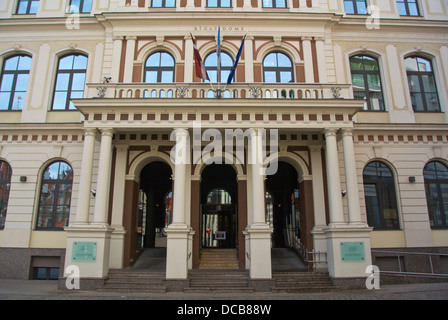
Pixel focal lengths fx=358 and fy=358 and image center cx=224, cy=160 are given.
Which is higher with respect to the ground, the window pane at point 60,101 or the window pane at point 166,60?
the window pane at point 166,60

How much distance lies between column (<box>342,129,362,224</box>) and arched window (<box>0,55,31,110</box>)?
1503 centimetres

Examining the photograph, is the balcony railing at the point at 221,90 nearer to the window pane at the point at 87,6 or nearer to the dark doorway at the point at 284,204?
Answer: the dark doorway at the point at 284,204

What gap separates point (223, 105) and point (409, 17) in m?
12.0

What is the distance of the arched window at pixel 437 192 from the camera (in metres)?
16.0

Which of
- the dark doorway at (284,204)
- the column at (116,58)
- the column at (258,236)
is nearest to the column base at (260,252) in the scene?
the column at (258,236)

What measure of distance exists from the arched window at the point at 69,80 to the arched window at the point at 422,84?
52.7 ft

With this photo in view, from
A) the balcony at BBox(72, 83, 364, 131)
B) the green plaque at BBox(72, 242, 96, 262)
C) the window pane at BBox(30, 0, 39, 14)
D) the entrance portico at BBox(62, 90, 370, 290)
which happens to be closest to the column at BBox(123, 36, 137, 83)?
the balcony at BBox(72, 83, 364, 131)

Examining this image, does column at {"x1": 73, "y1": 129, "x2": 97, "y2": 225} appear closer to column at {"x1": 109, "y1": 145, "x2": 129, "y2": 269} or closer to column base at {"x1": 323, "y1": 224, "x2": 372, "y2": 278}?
column at {"x1": 109, "y1": 145, "x2": 129, "y2": 269}

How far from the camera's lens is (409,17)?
18.5m

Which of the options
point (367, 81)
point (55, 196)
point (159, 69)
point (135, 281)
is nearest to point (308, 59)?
point (367, 81)

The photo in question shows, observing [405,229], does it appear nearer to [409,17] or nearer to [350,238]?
[350,238]

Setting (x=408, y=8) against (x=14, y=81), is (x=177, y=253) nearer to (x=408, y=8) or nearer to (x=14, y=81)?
(x=14, y=81)

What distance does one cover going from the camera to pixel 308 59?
1697 cm

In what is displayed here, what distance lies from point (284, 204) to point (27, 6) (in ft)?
56.1
